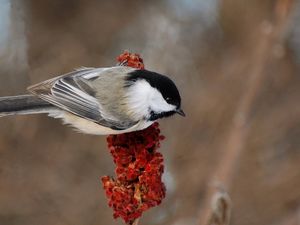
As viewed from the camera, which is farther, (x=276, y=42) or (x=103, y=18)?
(x=103, y=18)

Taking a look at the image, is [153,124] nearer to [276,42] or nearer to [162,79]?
[162,79]

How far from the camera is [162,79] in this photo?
1.51 m

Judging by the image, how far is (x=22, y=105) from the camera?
1620 mm

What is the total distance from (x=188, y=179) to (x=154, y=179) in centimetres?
164

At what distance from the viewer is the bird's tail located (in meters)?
1.61

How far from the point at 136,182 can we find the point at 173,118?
1.81 m

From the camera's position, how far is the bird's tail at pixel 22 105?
1.61 m

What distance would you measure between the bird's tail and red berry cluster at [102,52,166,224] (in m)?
0.31

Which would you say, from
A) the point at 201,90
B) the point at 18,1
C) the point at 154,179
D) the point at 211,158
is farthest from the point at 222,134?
the point at 154,179

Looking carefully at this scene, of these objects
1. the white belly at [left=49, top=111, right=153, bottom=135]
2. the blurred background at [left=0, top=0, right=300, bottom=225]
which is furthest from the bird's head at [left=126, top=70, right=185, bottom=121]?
the blurred background at [left=0, top=0, right=300, bottom=225]

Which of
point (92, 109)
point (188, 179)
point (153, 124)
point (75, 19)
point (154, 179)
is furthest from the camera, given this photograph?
point (75, 19)

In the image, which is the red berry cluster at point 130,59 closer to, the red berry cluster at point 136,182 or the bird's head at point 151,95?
the bird's head at point 151,95

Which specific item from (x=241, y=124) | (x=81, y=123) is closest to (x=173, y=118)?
(x=241, y=124)

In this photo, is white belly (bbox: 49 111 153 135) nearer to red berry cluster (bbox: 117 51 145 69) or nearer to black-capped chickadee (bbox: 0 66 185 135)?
black-capped chickadee (bbox: 0 66 185 135)
